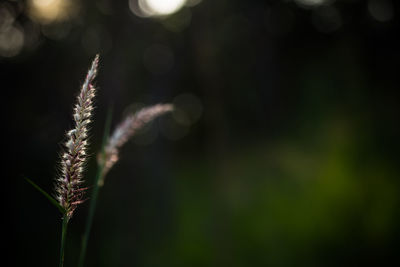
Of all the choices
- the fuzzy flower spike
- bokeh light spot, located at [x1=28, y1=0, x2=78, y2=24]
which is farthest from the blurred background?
the fuzzy flower spike

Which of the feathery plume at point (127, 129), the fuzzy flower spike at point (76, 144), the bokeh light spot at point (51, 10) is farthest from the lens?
the bokeh light spot at point (51, 10)

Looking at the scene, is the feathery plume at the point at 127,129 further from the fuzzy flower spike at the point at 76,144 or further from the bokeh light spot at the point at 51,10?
the bokeh light spot at the point at 51,10

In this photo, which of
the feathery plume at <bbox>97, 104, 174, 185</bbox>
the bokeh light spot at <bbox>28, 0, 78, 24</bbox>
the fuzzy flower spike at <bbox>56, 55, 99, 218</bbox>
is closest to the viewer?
the fuzzy flower spike at <bbox>56, 55, 99, 218</bbox>

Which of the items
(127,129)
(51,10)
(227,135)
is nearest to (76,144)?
(127,129)

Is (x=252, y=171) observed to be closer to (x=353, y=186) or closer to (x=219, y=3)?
(x=353, y=186)

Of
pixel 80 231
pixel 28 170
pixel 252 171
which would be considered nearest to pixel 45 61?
pixel 28 170

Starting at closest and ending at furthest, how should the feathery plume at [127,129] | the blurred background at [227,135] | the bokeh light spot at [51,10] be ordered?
the feathery plume at [127,129]
the blurred background at [227,135]
the bokeh light spot at [51,10]

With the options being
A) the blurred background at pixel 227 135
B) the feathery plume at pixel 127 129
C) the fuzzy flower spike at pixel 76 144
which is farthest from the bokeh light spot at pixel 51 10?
the fuzzy flower spike at pixel 76 144

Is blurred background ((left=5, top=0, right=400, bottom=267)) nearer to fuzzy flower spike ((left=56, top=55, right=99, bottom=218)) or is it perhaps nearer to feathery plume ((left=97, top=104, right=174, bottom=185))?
feathery plume ((left=97, top=104, right=174, bottom=185))

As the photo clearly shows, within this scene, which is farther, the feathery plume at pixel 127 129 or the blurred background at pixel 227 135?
the blurred background at pixel 227 135
